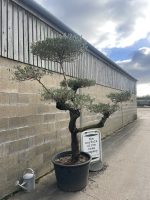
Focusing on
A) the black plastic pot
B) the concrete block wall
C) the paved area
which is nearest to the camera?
the concrete block wall

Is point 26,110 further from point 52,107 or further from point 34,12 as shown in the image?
point 34,12

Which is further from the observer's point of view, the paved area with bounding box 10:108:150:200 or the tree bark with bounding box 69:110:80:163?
the tree bark with bounding box 69:110:80:163

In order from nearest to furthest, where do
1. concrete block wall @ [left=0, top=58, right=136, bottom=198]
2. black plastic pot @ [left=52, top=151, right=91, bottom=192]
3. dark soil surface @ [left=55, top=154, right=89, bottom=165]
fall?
concrete block wall @ [left=0, top=58, right=136, bottom=198]
black plastic pot @ [left=52, top=151, right=91, bottom=192]
dark soil surface @ [left=55, top=154, right=89, bottom=165]

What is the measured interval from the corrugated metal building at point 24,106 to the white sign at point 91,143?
0.65m

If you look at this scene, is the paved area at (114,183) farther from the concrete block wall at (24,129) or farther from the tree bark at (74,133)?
the tree bark at (74,133)

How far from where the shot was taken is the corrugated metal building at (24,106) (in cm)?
418

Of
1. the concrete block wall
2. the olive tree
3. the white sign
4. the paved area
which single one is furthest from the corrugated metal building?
the white sign

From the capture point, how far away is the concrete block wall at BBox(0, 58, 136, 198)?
4.16 metres

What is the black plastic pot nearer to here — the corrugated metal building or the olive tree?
the olive tree

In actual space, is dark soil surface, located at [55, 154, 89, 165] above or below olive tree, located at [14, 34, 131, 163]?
below

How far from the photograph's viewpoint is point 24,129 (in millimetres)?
4680

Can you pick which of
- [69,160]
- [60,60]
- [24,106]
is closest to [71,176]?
[69,160]

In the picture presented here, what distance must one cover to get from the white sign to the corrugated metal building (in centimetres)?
65

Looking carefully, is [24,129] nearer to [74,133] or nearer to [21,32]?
[74,133]
